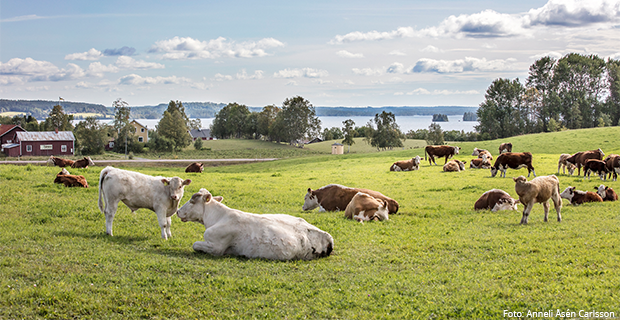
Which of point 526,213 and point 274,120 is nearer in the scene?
point 526,213

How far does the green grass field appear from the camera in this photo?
6.01m

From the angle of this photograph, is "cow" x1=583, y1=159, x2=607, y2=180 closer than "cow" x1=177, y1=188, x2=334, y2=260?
No

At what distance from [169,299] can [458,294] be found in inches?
174

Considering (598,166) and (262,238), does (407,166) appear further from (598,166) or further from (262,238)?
→ (262,238)

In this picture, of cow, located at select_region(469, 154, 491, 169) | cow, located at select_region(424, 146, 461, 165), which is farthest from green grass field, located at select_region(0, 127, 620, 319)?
cow, located at select_region(424, 146, 461, 165)

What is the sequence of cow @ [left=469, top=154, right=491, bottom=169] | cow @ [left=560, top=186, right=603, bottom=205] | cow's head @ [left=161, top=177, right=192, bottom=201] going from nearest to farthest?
cow's head @ [left=161, top=177, right=192, bottom=201] → cow @ [left=560, top=186, right=603, bottom=205] → cow @ [left=469, top=154, right=491, bottom=169]

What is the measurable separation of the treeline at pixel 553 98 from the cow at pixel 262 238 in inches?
3481

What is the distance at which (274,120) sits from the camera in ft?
408

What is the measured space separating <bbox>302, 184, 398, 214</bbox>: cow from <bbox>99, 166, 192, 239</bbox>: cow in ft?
19.1

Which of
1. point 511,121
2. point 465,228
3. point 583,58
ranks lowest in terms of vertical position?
point 465,228

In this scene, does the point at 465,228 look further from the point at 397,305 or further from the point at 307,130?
the point at 307,130

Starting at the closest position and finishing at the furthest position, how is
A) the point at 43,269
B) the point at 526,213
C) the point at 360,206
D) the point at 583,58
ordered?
1. the point at 43,269
2. the point at 526,213
3. the point at 360,206
4. the point at 583,58

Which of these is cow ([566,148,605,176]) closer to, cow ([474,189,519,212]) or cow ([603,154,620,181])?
cow ([603,154,620,181])

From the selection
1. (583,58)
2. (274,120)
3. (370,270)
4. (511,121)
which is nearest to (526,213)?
(370,270)
